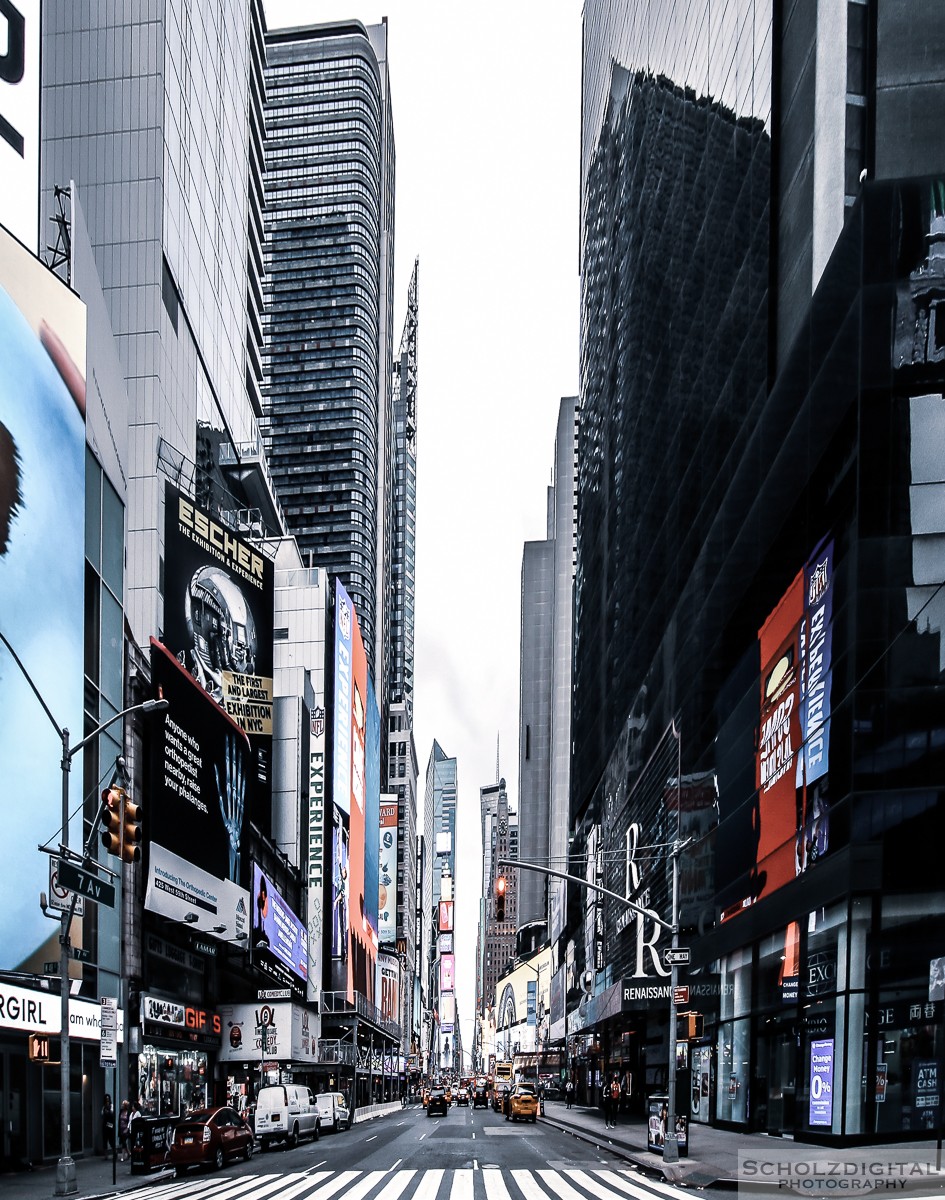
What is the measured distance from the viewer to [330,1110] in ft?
175

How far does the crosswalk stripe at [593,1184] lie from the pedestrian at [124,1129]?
48.1ft

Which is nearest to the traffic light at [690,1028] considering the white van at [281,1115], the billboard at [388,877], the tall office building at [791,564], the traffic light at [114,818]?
the tall office building at [791,564]

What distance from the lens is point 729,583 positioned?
162 feet

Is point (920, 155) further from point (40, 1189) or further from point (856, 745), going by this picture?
point (40, 1189)

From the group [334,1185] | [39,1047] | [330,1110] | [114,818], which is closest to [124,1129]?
[39,1047]

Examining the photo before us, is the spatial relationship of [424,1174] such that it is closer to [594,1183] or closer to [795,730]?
[594,1183]

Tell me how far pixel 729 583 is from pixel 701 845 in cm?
1230

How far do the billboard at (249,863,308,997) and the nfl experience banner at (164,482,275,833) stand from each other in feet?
13.9

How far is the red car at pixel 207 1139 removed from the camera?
33.1 meters

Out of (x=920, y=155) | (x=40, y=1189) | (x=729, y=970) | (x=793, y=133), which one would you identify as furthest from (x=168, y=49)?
(x=40, y=1189)

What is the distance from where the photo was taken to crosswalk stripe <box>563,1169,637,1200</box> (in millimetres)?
24906

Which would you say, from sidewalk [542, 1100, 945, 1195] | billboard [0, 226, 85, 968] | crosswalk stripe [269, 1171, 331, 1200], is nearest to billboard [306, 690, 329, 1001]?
sidewalk [542, 1100, 945, 1195]

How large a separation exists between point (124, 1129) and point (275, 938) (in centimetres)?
2945

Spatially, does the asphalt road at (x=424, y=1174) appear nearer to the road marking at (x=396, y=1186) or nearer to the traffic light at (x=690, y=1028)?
the road marking at (x=396, y=1186)
